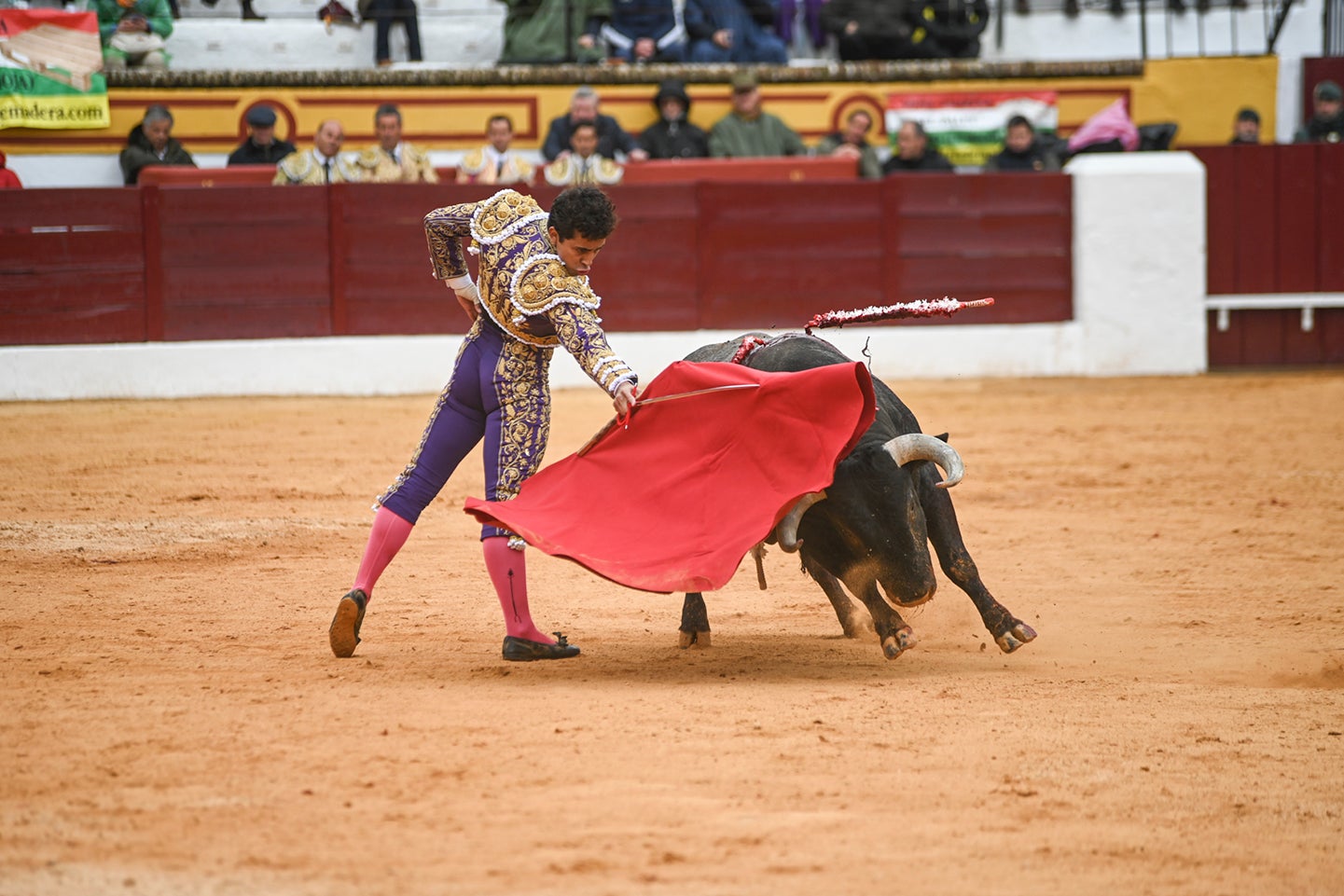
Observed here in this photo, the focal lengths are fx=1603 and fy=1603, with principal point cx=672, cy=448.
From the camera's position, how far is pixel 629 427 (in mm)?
4008

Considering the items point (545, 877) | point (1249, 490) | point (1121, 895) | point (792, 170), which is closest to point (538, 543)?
point (545, 877)

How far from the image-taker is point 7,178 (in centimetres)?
984

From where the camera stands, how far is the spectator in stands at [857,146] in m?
10.7

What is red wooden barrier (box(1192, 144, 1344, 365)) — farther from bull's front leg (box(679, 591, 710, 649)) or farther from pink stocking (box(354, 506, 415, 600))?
pink stocking (box(354, 506, 415, 600))

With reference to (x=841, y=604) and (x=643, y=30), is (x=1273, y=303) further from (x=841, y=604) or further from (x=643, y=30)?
(x=841, y=604)

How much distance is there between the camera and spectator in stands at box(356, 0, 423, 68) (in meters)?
11.1

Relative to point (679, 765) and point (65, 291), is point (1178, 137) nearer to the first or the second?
point (65, 291)

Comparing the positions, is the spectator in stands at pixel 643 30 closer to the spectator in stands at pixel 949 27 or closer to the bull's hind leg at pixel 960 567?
the spectator in stands at pixel 949 27

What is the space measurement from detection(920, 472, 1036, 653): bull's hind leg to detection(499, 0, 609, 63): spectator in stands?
305 inches

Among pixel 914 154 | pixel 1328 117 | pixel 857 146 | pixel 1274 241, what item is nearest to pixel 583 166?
pixel 857 146

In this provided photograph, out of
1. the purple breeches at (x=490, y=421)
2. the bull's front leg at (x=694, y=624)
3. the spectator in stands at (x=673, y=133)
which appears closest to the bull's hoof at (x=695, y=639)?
the bull's front leg at (x=694, y=624)

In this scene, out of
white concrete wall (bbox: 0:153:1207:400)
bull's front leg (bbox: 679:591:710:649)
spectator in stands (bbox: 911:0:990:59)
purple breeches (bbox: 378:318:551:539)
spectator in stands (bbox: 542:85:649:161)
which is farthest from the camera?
spectator in stands (bbox: 911:0:990:59)

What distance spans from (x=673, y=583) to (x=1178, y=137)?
934 cm

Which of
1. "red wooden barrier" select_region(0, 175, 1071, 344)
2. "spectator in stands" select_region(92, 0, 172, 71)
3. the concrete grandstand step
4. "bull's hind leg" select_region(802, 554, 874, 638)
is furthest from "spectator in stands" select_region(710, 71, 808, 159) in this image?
"bull's hind leg" select_region(802, 554, 874, 638)
